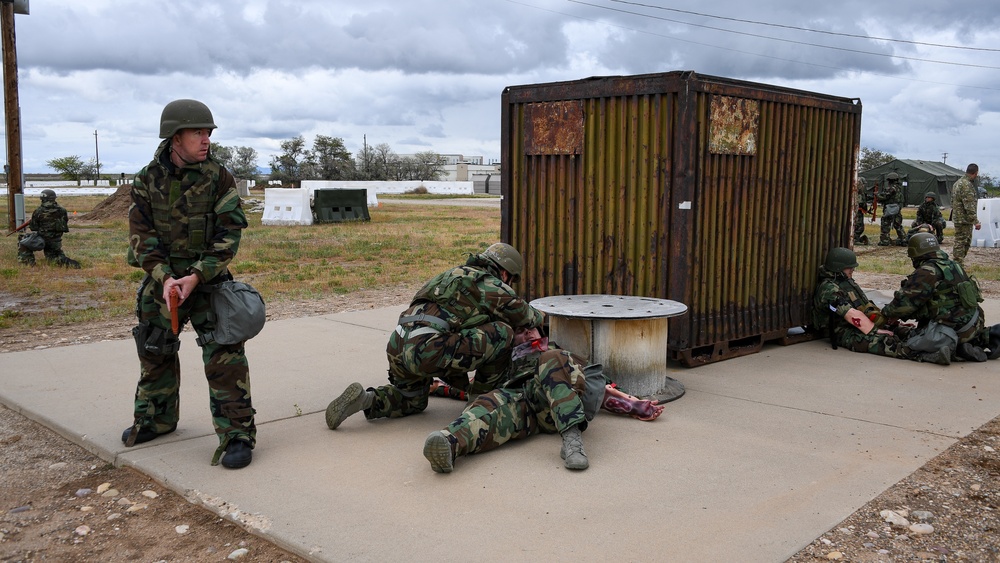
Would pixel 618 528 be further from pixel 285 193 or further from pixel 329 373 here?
pixel 285 193

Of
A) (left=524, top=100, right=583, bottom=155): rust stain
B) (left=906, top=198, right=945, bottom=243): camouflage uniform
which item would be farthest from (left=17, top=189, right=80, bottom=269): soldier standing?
(left=906, top=198, right=945, bottom=243): camouflage uniform

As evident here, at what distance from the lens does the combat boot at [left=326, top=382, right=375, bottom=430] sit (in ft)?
15.9

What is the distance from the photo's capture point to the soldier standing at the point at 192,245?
420cm

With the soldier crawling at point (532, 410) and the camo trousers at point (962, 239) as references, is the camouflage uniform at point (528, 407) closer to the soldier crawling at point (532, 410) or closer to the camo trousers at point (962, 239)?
the soldier crawling at point (532, 410)

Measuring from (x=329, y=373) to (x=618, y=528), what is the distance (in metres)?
3.39

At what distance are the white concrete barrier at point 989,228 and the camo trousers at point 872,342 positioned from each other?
1377 centimetres

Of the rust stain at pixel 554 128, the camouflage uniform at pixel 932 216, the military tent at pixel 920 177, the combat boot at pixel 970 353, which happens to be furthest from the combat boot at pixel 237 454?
the military tent at pixel 920 177

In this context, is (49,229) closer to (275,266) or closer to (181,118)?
(275,266)

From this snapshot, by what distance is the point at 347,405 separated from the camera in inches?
191

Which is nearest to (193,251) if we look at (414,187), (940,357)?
(940,357)

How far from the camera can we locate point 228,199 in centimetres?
434

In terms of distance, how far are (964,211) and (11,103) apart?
1686 cm

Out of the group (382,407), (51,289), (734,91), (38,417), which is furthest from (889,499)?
(51,289)

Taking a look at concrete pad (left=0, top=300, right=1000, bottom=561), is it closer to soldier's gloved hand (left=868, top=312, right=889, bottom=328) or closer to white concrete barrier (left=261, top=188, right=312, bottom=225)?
soldier's gloved hand (left=868, top=312, right=889, bottom=328)
